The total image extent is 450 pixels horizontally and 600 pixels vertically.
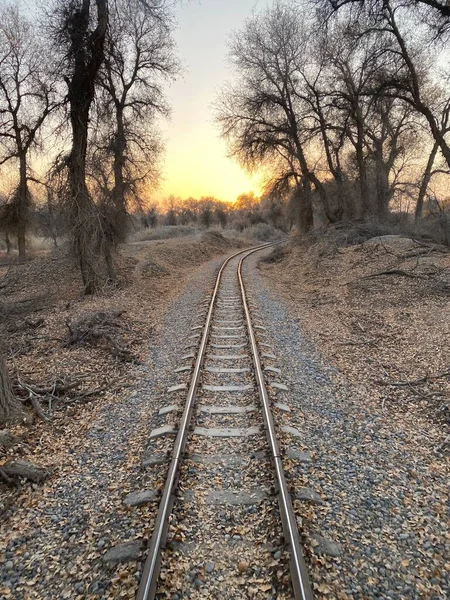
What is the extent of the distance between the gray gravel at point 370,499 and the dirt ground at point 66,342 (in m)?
3.25

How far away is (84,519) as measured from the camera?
12.6ft

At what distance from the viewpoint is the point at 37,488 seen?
4320 mm

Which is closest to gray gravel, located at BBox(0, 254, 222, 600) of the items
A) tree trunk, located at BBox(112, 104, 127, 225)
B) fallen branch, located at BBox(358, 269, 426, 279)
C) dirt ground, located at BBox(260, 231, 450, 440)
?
dirt ground, located at BBox(260, 231, 450, 440)

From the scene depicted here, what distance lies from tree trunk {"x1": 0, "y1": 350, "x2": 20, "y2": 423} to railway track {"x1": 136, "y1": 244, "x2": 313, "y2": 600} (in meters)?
2.23

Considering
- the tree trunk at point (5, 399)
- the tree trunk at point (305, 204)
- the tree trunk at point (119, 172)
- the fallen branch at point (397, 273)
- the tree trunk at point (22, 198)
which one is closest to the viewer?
the tree trunk at point (5, 399)

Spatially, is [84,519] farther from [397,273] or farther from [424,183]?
[424,183]

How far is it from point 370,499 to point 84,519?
2955 mm

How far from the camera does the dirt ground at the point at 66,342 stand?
18.0ft

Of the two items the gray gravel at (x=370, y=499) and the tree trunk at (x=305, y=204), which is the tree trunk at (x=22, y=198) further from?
the gray gravel at (x=370, y=499)

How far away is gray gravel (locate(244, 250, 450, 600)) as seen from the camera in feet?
10.2

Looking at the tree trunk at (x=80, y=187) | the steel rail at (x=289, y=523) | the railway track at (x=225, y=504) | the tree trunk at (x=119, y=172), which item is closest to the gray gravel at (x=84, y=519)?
the railway track at (x=225, y=504)

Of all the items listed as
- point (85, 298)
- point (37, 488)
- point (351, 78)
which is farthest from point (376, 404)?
point (351, 78)

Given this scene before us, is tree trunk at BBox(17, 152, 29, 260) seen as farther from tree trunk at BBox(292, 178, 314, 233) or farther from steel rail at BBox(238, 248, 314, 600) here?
steel rail at BBox(238, 248, 314, 600)

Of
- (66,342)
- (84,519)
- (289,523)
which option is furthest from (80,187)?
(289,523)
